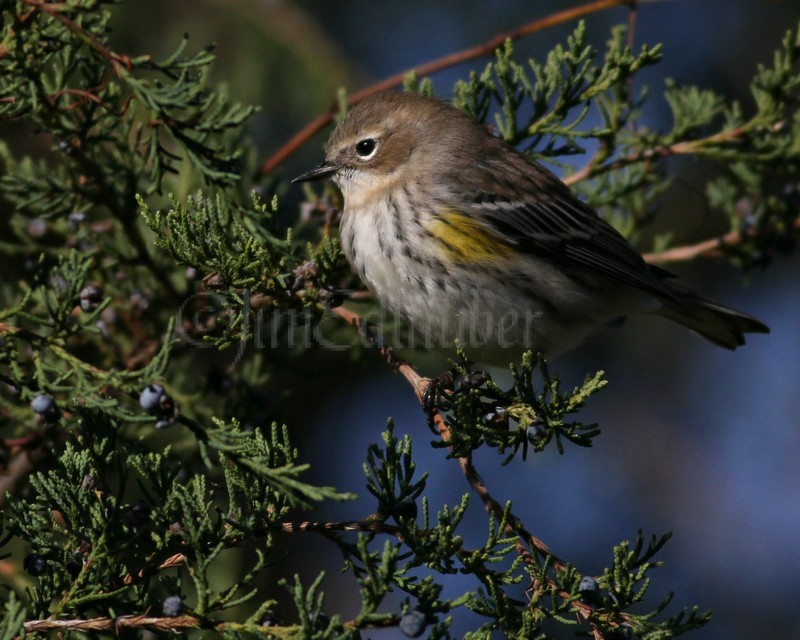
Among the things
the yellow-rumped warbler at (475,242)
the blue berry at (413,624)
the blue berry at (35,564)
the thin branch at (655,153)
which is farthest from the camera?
the thin branch at (655,153)

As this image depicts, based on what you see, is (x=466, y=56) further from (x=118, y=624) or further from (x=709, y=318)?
(x=118, y=624)

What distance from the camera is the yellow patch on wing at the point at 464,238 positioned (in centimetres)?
331

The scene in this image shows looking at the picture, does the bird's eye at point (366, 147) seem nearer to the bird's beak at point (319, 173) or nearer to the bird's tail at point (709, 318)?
the bird's beak at point (319, 173)

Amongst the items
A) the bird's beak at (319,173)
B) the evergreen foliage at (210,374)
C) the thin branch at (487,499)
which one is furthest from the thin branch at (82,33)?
the bird's beak at (319,173)

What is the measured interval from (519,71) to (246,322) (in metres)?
1.33

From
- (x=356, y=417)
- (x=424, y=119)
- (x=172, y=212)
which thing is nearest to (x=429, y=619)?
(x=172, y=212)

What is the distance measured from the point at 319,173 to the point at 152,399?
1951 mm

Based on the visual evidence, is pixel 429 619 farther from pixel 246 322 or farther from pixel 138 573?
pixel 246 322

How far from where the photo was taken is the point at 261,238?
7.20 ft

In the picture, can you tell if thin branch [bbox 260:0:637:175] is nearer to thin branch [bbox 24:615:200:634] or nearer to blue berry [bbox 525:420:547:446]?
blue berry [bbox 525:420:547:446]

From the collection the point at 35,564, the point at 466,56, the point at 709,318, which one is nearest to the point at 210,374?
the point at 35,564

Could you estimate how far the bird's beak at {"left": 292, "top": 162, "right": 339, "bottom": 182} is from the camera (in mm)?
3617

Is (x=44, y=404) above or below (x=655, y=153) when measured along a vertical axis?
below

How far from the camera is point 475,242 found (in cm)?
336
